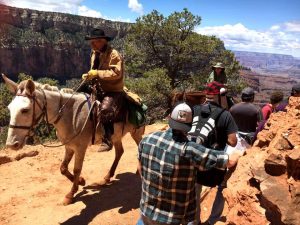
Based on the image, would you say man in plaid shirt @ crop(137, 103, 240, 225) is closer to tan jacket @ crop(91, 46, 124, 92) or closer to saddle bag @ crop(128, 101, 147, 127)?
tan jacket @ crop(91, 46, 124, 92)

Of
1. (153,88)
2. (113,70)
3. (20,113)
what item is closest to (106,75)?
(113,70)

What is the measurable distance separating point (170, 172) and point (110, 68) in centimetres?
418

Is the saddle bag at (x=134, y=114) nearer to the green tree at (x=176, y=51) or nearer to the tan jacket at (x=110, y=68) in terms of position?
the tan jacket at (x=110, y=68)

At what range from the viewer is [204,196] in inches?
263

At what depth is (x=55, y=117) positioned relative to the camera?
266 inches

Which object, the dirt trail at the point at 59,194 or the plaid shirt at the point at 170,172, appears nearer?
the plaid shirt at the point at 170,172

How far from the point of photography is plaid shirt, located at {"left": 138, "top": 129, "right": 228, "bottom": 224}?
329 centimetres

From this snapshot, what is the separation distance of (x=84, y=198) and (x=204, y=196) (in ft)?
8.66

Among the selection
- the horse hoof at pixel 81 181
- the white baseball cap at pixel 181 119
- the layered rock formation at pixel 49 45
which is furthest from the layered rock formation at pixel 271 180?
the layered rock formation at pixel 49 45

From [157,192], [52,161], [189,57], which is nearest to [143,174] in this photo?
[157,192]

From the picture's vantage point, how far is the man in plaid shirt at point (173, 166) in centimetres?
330

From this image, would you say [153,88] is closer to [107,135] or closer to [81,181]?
[81,181]

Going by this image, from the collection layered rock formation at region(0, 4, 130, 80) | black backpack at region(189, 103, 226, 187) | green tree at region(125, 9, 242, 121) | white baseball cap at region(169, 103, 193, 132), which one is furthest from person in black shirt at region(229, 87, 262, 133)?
layered rock formation at region(0, 4, 130, 80)

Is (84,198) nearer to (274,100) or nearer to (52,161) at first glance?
(52,161)
